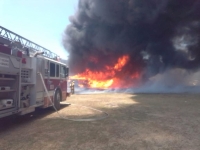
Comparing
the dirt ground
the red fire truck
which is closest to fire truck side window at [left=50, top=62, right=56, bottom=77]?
the red fire truck

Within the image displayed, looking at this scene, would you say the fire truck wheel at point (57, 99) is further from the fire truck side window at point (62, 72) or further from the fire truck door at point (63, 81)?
the fire truck side window at point (62, 72)

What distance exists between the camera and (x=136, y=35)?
92.3 ft

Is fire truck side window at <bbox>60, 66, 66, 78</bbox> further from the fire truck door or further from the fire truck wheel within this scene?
the fire truck wheel

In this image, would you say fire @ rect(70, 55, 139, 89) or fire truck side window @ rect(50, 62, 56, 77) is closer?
fire truck side window @ rect(50, 62, 56, 77)

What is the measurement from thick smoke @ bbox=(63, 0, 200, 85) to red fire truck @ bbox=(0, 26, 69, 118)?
18527 millimetres

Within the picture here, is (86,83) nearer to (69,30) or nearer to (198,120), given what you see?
(69,30)

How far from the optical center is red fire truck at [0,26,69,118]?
578cm

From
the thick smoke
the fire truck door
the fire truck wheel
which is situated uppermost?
the thick smoke

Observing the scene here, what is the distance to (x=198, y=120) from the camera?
7598 mm

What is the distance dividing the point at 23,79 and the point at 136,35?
23869mm

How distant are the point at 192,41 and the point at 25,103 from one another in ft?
90.6

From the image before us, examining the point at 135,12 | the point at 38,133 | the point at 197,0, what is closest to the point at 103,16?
the point at 135,12

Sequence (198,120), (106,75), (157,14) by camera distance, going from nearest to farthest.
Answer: (198,120) → (157,14) → (106,75)

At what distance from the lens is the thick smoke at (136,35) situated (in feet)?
78.4
